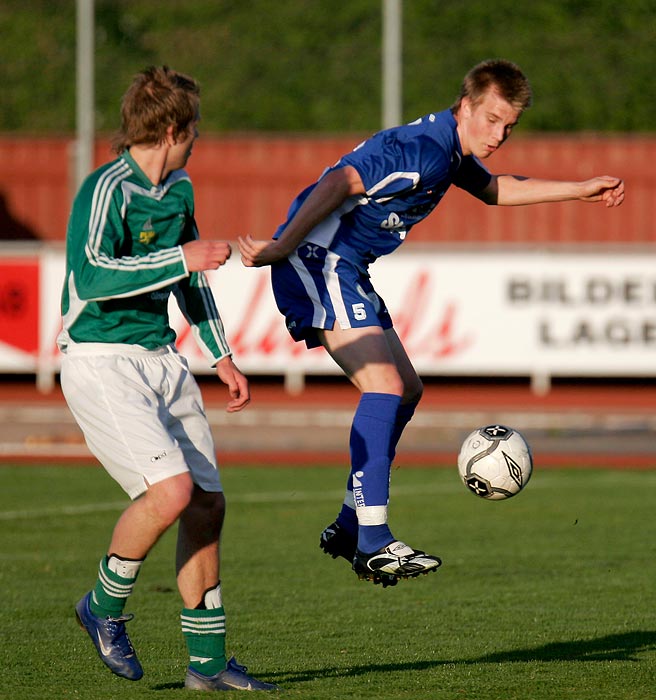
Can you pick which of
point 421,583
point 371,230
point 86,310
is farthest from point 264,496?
point 86,310

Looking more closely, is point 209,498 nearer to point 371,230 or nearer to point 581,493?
point 371,230

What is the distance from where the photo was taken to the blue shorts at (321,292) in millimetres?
6523

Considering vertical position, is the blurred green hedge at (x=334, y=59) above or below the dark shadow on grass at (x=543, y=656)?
above

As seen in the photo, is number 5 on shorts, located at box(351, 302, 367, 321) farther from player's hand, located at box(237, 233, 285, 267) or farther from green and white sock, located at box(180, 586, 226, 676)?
green and white sock, located at box(180, 586, 226, 676)

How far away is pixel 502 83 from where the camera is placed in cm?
636

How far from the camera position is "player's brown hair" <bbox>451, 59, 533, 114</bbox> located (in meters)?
6.35

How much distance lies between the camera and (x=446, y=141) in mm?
6520

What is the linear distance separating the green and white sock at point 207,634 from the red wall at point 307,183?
70.2ft

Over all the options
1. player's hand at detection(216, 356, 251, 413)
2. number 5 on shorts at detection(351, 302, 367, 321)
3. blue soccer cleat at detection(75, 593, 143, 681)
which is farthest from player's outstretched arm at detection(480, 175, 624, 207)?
blue soccer cleat at detection(75, 593, 143, 681)

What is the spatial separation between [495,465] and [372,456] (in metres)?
0.72

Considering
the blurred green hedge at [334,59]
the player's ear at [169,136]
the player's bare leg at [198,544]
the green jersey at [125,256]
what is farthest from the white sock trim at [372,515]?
the blurred green hedge at [334,59]

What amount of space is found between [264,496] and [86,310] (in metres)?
7.62

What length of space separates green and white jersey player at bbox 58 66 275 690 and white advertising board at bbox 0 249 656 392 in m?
14.2

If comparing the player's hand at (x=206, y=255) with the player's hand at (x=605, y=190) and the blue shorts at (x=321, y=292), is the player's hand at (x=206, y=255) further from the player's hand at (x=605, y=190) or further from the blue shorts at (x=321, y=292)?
the player's hand at (x=605, y=190)
